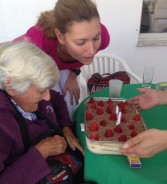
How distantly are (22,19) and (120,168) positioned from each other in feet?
5.71

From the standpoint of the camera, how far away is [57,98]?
1505 millimetres

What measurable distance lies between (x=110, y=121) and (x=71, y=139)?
257 mm

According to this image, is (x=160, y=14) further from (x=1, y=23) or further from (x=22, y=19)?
(x=1, y=23)

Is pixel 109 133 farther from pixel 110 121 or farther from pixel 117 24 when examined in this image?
pixel 117 24

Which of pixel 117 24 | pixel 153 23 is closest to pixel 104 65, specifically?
pixel 117 24

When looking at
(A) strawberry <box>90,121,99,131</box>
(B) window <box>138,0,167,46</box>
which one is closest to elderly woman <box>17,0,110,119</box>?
(A) strawberry <box>90,121,99,131</box>

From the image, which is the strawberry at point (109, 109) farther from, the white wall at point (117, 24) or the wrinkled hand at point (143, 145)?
the white wall at point (117, 24)

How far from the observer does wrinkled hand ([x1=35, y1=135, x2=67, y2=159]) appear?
1.13 meters

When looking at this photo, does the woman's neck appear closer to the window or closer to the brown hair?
the brown hair

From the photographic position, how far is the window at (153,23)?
2.66 meters

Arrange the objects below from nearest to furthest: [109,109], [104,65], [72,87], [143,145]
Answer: [143,145] → [109,109] → [72,87] → [104,65]

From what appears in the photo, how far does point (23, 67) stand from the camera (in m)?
1.03

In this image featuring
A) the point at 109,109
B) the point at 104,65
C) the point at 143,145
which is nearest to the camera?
the point at 143,145

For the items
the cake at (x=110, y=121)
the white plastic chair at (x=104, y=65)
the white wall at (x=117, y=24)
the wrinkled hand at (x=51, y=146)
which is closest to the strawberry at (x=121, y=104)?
the cake at (x=110, y=121)
